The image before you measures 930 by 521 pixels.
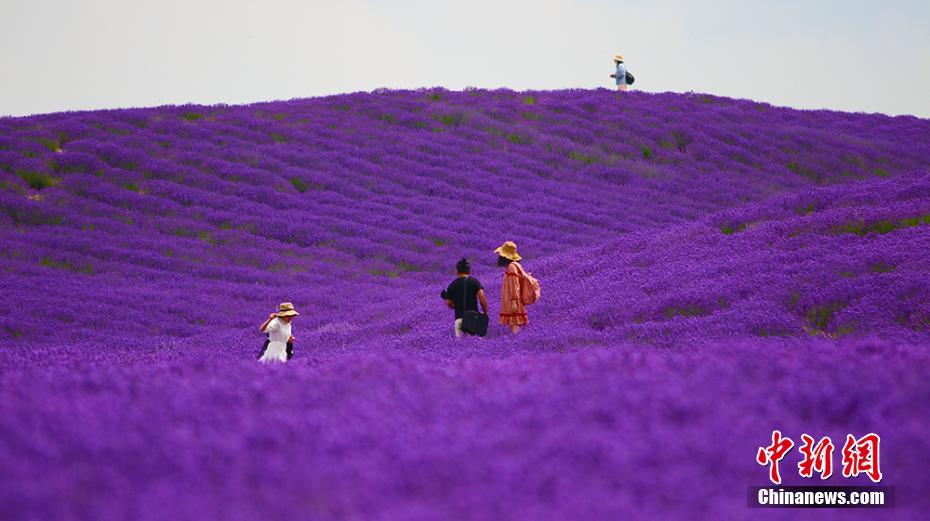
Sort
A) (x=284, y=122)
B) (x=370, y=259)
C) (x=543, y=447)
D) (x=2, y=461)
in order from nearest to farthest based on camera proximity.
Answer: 1. (x=2, y=461)
2. (x=543, y=447)
3. (x=370, y=259)
4. (x=284, y=122)

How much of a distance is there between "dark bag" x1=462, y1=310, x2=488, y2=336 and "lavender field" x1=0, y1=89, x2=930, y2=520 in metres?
0.79

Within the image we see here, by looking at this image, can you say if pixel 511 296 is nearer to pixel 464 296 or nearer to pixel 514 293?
pixel 514 293

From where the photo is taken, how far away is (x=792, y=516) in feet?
11.8

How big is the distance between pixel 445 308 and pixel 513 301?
15.1 ft

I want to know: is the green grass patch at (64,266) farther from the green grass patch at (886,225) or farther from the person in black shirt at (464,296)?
the green grass patch at (886,225)

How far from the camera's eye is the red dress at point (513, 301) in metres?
15.8

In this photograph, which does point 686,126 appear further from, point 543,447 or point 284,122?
point 543,447

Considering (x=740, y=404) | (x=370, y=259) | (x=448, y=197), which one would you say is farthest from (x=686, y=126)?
(x=740, y=404)

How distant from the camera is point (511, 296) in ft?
51.9

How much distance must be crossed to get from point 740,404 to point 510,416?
1.17 m
